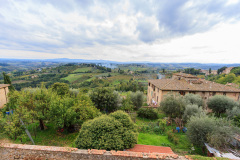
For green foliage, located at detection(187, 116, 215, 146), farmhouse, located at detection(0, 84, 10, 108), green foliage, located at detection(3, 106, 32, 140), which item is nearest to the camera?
green foliage, located at detection(3, 106, 32, 140)

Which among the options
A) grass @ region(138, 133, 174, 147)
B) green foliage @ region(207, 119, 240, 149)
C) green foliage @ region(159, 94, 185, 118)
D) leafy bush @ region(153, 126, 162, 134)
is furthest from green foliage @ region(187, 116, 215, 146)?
green foliage @ region(159, 94, 185, 118)

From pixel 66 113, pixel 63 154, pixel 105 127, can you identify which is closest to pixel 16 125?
pixel 66 113

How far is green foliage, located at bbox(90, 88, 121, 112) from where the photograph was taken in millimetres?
18594

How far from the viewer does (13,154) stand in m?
6.89

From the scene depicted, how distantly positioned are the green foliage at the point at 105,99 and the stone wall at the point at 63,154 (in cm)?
1179

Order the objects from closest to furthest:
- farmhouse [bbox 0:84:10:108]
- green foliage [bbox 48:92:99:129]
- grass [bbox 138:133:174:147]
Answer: grass [bbox 138:133:174:147], green foliage [bbox 48:92:99:129], farmhouse [bbox 0:84:10:108]

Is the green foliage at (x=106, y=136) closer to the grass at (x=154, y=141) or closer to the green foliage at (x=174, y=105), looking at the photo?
the grass at (x=154, y=141)

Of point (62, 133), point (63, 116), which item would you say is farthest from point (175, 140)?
point (62, 133)

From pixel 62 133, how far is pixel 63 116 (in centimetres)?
357

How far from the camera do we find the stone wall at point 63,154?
641 cm

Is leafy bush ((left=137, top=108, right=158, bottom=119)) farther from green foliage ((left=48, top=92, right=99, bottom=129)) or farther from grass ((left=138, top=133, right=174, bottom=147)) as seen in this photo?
green foliage ((left=48, top=92, right=99, bottom=129))

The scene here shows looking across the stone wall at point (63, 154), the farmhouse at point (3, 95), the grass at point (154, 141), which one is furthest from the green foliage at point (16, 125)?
the farmhouse at point (3, 95)

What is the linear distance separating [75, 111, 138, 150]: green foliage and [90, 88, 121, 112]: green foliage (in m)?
9.80

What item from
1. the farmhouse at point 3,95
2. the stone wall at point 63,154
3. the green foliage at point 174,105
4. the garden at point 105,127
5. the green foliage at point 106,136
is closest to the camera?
the stone wall at point 63,154
